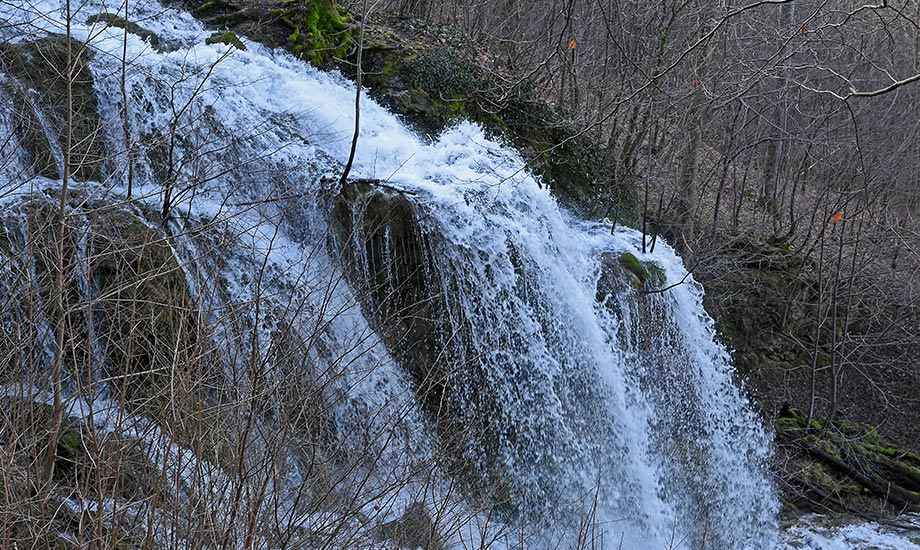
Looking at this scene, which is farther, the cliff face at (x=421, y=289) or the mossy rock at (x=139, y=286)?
the cliff face at (x=421, y=289)

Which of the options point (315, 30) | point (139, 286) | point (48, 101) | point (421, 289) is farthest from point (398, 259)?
point (315, 30)

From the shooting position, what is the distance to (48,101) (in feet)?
21.7

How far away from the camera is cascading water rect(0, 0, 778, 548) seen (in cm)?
705

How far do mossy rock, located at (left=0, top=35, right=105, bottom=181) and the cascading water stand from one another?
0.48 ft

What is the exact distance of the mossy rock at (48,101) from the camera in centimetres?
601

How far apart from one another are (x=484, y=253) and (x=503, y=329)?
2.46 feet

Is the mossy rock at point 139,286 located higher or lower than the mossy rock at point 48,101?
lower

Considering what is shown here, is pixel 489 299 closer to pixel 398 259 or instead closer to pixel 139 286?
pixel 398 259

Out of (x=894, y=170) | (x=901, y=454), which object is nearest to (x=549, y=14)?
(x=894, y=170)

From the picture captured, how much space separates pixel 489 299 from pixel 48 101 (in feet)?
13.7

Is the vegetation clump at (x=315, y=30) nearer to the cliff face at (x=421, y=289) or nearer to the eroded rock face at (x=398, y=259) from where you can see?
the cliff face at (x=421, y=289)

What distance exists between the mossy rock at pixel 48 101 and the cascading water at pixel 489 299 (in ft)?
0.48

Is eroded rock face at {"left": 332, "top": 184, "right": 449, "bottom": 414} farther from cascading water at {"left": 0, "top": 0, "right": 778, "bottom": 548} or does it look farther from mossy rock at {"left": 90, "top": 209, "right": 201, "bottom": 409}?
mossy rock at {"left": 90, "top": 209, "right": 201, "bottom": 409}

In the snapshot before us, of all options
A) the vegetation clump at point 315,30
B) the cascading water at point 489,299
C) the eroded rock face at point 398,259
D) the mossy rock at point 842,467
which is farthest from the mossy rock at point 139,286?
the mossy rock at point 842,467
